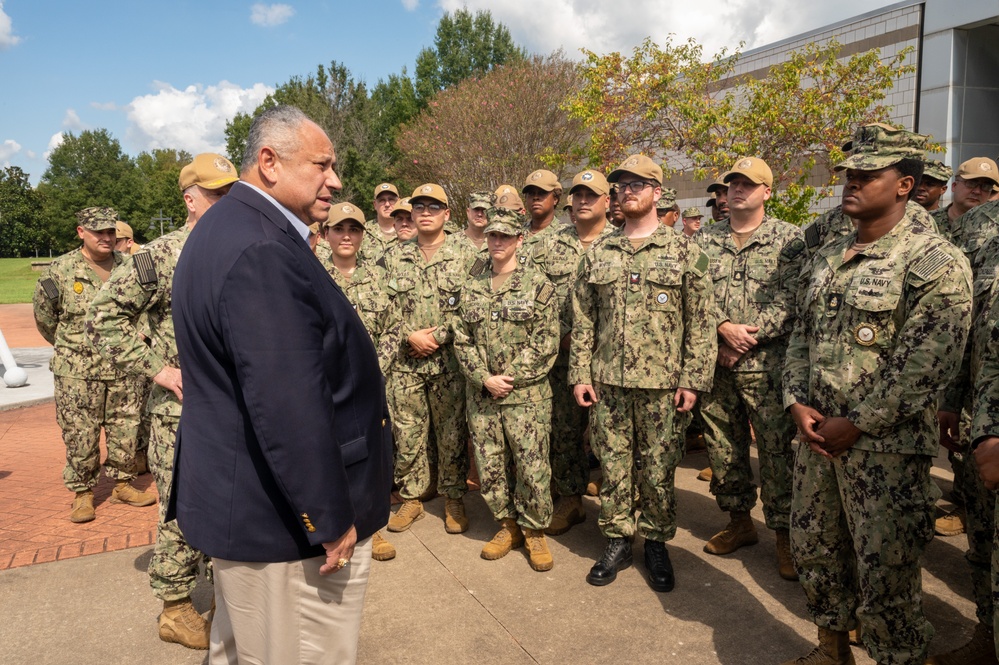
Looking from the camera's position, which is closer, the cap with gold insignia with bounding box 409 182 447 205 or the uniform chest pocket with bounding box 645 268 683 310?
the uniform chest pocket with bounding box 645 268 683 310

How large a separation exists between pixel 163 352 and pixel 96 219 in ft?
9.51

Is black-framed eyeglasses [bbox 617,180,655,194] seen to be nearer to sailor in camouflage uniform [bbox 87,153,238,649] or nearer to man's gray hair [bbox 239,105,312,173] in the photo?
sailor in camouflage uniform [bbox 87,153,238,649]

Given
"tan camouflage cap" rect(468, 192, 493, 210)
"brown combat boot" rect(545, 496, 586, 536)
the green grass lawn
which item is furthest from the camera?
the green grass lawn

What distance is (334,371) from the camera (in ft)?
6.94

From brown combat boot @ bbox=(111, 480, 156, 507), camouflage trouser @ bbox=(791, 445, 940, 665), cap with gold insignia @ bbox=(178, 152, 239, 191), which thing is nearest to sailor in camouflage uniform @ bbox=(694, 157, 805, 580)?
camouflage trouser @ bbox=(791, 445, 940, 665)

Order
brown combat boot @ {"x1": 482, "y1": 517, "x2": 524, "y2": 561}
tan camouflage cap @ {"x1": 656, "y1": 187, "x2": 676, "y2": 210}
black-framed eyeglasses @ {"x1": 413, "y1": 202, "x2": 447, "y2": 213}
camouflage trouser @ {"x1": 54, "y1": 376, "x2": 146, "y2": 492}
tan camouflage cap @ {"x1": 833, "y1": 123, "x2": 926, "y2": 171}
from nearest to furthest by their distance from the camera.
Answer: tan camouflage cap @ {"x1": 833, "y1": 123, "x2": 926, "y2": 171} → brown combat boot @ {"x1": 482, "y1": 517, "x2": 524, "y2": 561} → camouflage trouser @ {"x1": 54, "y1": 376, "x2": 146, "y2": 492} → black-framed eyeglasses @ {"x1": 413, "y1": 202, "x2": 447, "y2": 213} → tan camouflage cap @ {"x1": 656, "y1": 187, "x2": 676, "y2": 210}

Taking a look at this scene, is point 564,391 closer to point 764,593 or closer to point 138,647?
point 764,593

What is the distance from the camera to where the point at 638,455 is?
4.27 metres

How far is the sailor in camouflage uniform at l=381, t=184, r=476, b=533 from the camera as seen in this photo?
5.13 metres

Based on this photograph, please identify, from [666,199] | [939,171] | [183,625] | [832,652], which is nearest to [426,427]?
[183,625]

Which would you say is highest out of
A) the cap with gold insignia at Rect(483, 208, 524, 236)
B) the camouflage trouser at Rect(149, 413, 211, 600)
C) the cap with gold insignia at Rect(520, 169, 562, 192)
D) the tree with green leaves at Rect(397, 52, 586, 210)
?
the tree with green leaves at Rect(397, 52, 586, 210)

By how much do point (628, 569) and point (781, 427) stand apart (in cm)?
130

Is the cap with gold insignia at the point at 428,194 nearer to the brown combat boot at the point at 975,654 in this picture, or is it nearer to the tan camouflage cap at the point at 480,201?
the tan camouflage cap at the point at 480,201

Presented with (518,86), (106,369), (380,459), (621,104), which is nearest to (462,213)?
(518,86)
